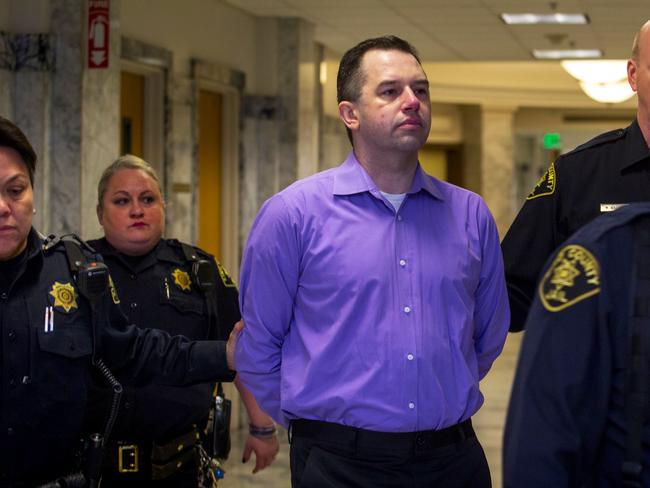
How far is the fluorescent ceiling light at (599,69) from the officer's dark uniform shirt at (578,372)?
1101cm

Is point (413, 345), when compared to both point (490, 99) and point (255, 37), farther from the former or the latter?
point (490, 99)

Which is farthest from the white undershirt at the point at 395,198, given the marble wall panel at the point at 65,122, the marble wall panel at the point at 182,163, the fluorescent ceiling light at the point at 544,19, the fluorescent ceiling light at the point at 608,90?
the fluorescent ceiling light at the point at 608,90

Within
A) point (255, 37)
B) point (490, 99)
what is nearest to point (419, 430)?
point (255, 37)

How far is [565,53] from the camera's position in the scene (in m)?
12.6

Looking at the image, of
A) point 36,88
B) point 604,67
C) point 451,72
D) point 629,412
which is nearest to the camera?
point 629,412

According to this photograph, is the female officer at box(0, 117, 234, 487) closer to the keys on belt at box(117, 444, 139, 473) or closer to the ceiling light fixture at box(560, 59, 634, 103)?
the keys on belt at box(117, 444, 139, 473)

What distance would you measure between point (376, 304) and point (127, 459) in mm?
1385

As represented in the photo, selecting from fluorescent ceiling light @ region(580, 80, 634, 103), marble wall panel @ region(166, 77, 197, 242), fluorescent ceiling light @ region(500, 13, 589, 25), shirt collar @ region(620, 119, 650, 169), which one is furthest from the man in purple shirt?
fluorescent ceiling light @ region(580, 80, 634, 103)

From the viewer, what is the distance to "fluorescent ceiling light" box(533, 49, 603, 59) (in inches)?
487

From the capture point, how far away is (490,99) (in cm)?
2042

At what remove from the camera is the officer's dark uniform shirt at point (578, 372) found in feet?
6.90

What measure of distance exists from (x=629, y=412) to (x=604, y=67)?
11.3 metres

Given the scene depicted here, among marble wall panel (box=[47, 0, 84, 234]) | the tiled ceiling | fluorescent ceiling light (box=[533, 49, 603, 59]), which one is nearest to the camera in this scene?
marble wall panel (box=[47, 0, 84, 234])

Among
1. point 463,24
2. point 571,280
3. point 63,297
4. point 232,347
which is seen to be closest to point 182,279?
point 232,347
